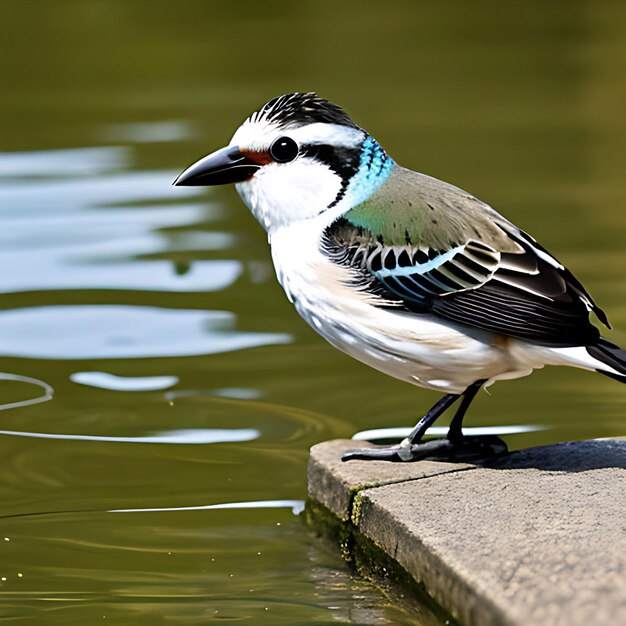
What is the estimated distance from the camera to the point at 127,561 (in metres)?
4.45

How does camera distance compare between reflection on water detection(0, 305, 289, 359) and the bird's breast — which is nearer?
the bird's breast

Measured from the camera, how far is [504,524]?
4.04 metres

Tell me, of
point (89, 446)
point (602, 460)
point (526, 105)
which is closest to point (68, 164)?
point (526, 105)

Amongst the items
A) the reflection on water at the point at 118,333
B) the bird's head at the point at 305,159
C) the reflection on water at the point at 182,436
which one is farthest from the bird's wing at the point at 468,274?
the reflection on water at the point at 118,333

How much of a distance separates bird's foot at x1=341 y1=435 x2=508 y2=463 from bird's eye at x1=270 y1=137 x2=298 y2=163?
966 mm

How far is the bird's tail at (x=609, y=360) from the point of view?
4250mm

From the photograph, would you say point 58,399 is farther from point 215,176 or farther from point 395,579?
point 395,579

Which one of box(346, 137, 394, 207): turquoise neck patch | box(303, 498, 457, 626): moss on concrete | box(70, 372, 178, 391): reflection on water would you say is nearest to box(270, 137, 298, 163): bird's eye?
box(346, 137, 394, 207): turquoise neck patch

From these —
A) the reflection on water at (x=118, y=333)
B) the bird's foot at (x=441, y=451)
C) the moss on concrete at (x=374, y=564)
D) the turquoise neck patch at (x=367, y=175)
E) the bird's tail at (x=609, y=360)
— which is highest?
the turquoise neck patch at (x=367, y=175)

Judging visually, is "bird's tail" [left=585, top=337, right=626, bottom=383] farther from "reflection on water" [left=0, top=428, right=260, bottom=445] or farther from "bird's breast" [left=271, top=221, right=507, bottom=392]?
"reflection on water" [left=0, top=428, right=260, bottom=445]

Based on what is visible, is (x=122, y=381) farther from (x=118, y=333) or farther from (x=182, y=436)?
(x=182, y=436)

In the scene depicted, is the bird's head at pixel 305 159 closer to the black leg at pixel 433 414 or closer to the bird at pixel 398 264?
the bird at pixel 398 264

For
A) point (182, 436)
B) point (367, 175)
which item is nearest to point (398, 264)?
point (367, 175)

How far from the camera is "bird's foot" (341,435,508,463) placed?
4711 millimetres
